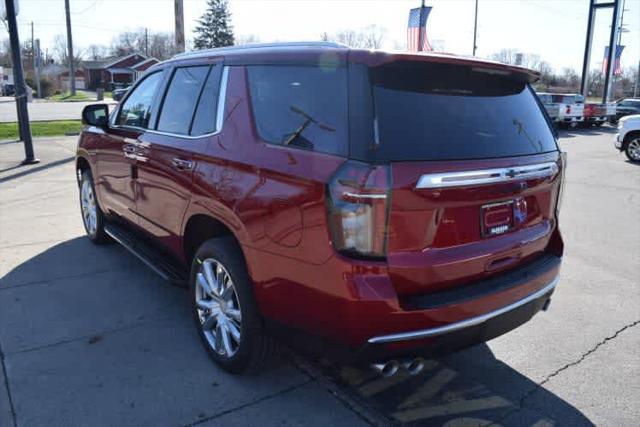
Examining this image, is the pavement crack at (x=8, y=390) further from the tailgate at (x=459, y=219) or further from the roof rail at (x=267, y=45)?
the roof rail at (x=267, y=45)

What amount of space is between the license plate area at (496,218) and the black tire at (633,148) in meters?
13.8

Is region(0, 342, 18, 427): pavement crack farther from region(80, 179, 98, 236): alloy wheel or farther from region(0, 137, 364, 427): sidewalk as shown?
region(80, 179, 98, 236): alloy wheel

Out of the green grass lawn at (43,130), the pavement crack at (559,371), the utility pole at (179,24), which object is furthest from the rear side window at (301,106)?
the green grass lawn at (43,130)

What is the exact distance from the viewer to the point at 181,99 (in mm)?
3859

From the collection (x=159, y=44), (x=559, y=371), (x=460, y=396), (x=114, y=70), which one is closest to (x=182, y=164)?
(x=460, y=396)

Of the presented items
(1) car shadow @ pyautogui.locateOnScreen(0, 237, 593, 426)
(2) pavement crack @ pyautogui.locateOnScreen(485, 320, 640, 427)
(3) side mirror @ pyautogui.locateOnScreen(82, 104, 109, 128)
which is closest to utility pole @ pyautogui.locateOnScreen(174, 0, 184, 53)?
(3) side mirror @ pyautogui.locateOnScreen(82, 104, 109, 128)

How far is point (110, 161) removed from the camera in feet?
16.2

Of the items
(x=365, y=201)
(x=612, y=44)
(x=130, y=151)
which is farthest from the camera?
(x=612, y=44)

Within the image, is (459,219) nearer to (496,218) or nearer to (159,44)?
(496,218)

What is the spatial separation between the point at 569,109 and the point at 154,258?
2488cm

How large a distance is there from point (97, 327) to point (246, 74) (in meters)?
2.13

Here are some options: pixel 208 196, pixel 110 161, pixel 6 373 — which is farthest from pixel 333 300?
pixel 110 161

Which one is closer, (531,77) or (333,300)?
(333,300)

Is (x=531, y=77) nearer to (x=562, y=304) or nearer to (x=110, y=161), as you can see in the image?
(x=562, y=304)
